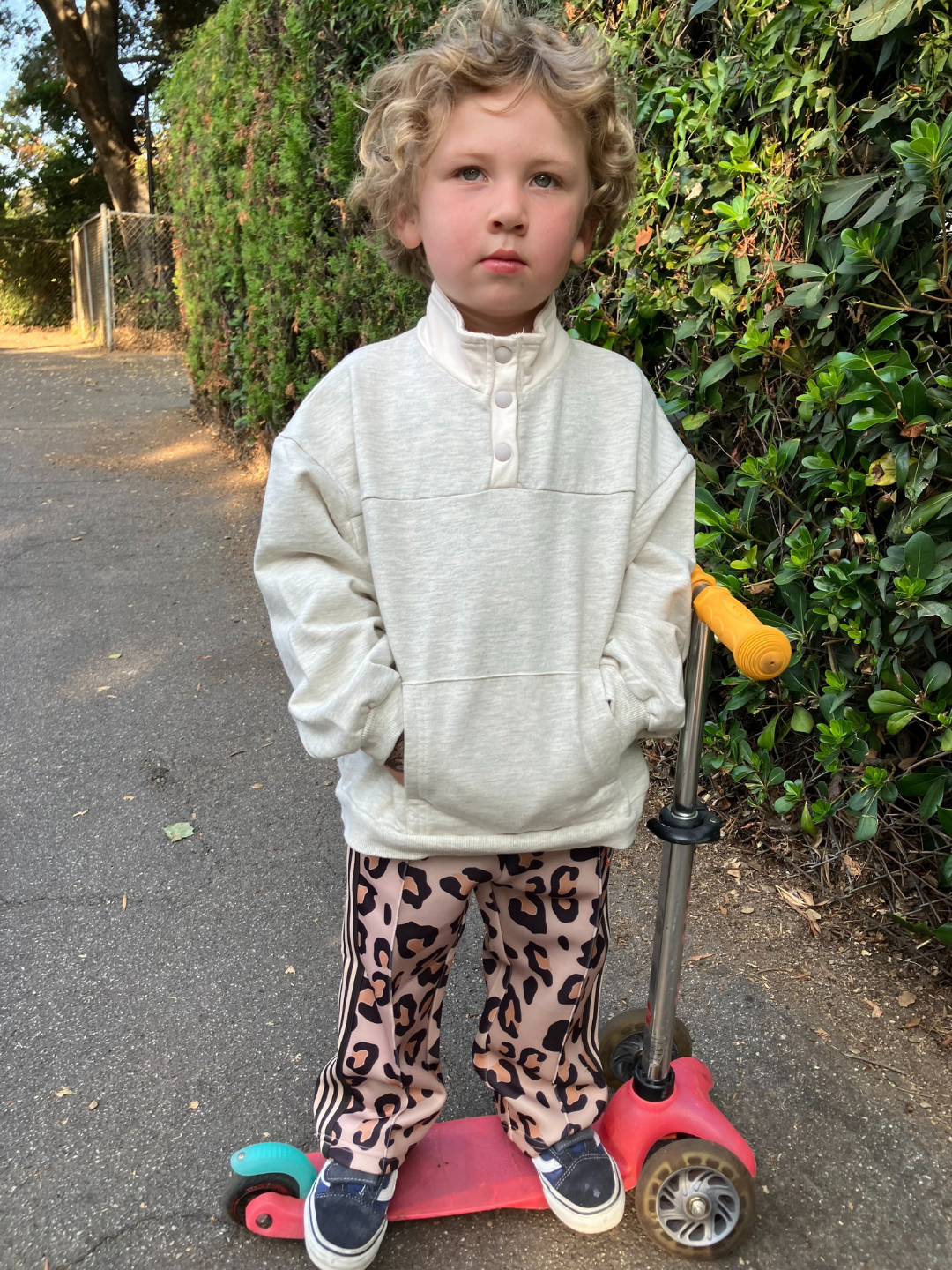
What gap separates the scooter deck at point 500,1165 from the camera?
1.81 metres

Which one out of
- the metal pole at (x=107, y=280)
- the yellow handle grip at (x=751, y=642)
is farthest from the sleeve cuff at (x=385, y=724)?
the metal pole at (x=107, y=280)

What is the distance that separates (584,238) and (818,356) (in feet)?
2.94

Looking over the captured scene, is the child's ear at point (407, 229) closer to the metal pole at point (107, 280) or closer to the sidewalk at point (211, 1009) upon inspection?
the sidewalk at point (211, 1009)

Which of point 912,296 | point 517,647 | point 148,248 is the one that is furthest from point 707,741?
point 148,248

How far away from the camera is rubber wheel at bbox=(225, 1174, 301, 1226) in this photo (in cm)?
181

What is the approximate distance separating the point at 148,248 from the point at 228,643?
1317cm

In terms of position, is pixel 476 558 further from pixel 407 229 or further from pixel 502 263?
pixel 407 229

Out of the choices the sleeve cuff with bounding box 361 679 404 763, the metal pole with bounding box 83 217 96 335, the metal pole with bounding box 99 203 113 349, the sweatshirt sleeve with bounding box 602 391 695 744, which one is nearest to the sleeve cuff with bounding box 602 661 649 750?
the sweatshirt sleeve with bounding box 602 391 695 744

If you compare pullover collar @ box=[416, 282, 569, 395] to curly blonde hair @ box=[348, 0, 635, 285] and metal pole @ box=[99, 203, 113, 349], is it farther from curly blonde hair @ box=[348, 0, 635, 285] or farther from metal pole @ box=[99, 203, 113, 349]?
metal pole @ box=[99, 203, 113, 349]

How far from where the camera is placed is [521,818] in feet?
5.23

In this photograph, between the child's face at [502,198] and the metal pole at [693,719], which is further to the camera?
the metal pole at [693,719]

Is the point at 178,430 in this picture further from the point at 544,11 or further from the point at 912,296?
the point at 912,296

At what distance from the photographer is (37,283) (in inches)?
819

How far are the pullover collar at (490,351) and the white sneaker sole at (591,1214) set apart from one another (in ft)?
4.55
